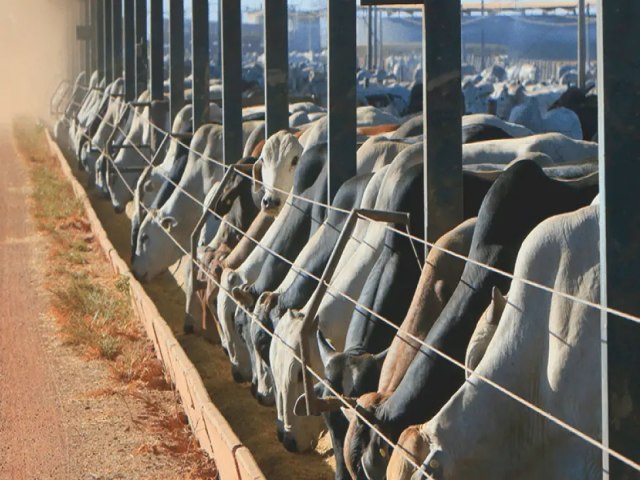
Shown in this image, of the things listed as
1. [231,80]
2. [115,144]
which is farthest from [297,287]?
[115,144]

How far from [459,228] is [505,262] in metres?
0.67

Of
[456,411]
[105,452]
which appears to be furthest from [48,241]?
[456,411]

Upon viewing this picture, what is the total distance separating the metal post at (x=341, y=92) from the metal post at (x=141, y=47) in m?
13.5

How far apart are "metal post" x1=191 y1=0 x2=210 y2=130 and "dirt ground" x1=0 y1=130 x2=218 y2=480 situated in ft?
9.01

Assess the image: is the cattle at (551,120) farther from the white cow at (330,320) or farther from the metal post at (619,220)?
the metal post at (619,220)

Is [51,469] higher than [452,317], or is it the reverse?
[452,317]

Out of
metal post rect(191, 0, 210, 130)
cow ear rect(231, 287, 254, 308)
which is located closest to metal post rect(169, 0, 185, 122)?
metal post rect(191, 0, 210, 130)

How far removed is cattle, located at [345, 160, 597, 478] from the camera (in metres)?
5.59

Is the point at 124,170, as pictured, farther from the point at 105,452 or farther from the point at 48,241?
the point at 105,452

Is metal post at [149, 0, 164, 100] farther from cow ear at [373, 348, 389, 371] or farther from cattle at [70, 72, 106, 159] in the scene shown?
cow ear at [373, 348, 389, 371]

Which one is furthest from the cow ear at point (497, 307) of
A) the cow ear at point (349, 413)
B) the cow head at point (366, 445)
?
the cow ear at point (349, 413)

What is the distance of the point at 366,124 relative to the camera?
1416 centimetres

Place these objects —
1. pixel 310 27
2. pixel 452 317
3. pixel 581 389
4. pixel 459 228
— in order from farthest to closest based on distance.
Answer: pixel 310 27 < pixel 459 228 < pixel 452 317 < pixel 581 389

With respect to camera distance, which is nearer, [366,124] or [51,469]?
[51,469]
